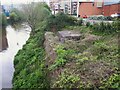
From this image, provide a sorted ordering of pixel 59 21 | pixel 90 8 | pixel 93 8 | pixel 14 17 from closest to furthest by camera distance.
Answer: pixel 59 21 < pixel 93 8 < pixel 90 8 < pixel 14 17

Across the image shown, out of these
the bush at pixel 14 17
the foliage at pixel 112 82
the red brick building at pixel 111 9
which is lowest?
the bush at pixel 14 17

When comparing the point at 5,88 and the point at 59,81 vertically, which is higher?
the point at 59,81

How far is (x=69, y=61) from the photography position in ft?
26.0

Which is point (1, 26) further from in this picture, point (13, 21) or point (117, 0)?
point (117, 0)

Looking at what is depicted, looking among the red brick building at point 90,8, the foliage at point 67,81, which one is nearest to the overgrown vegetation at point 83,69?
the foliage at point 67,81

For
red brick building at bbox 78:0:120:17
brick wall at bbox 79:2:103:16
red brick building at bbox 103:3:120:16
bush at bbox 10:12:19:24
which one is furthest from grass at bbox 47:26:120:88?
bush at bbox 10:12:19:24

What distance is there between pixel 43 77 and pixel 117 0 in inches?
649

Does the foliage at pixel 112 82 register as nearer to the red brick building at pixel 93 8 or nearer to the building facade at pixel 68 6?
the red brick building at pixel 93 8

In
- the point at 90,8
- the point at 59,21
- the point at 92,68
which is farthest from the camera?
the point at 90,8

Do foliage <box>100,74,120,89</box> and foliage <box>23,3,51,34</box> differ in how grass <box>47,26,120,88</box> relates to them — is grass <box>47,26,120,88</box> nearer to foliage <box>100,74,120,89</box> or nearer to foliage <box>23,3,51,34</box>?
foliage <box>100,74,120,89</box>

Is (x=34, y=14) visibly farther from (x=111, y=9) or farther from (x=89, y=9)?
(x=111, y=9)

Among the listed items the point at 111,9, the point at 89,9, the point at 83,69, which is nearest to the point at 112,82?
the point at 83,69

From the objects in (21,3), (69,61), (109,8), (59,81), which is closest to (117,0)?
(109,8)

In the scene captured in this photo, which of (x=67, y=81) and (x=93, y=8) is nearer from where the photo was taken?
(x=67, y=81)
